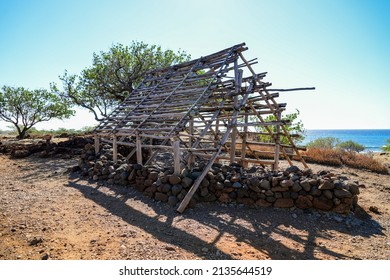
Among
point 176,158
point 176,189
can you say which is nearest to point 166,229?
point 176,189

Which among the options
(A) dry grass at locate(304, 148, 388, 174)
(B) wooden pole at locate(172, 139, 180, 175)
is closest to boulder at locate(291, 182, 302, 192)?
(B) wooden pole at locate(172, 139, 180, 175)

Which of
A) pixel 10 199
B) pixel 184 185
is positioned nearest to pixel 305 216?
pixel 184 185

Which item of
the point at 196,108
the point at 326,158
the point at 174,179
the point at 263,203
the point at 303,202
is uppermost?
the point at 196,108

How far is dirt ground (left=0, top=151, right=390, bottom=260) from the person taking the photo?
3.95 meters


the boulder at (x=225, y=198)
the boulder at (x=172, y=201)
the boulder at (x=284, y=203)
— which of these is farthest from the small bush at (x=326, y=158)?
the boulder at (x=172, y=201)

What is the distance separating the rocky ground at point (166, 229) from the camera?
3.95 meters

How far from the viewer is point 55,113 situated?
76.6 ft

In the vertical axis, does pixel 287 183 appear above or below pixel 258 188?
above

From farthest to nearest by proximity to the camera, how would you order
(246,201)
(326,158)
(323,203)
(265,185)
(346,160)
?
(326,158) < (346,160) < (246,201) < (265,185) < (323,203)

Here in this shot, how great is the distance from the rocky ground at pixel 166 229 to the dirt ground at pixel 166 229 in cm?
2

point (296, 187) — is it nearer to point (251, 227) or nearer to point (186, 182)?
point (251, 227)

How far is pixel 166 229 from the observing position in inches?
189

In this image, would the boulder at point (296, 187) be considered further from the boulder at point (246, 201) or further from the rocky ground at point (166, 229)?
the boulder at point (246, 201)
